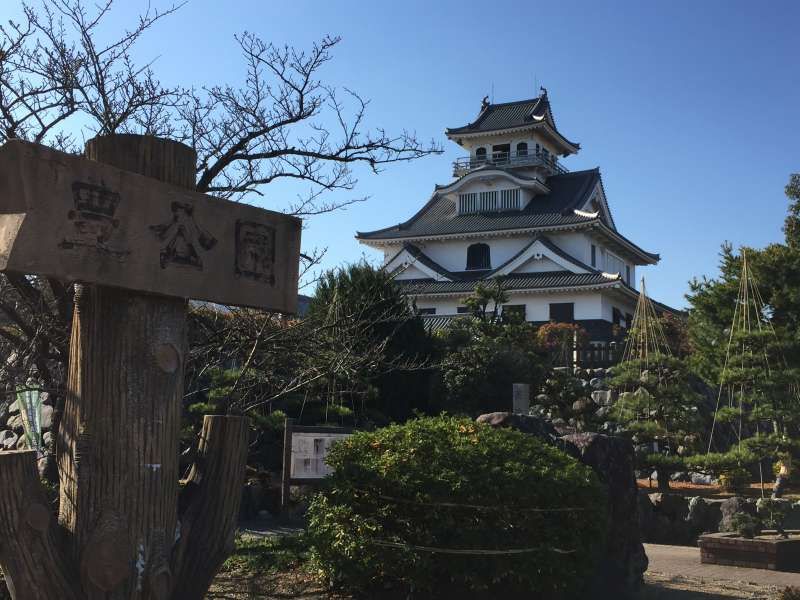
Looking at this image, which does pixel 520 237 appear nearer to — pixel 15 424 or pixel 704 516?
pixel 704 516

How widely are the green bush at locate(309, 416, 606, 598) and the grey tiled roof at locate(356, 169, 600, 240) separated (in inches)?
1250

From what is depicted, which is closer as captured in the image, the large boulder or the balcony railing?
the large boulder

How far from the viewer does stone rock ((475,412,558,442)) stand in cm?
779

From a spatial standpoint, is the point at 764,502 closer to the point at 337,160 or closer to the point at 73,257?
the point at 337,160

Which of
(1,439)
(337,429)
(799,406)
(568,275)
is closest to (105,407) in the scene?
(337,429)

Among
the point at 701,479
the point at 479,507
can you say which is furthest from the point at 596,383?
the point at 479,507

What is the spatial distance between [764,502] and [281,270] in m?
9.06

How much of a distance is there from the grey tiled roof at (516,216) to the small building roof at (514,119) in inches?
126

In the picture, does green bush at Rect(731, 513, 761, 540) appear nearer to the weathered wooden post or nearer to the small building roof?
the weathered wooden post

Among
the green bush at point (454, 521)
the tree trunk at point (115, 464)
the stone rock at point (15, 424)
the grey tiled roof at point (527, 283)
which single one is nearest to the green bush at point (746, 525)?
the green bush at point (454, 521)

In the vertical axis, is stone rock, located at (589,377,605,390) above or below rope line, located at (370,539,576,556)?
above

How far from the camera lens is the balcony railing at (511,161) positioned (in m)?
42.2

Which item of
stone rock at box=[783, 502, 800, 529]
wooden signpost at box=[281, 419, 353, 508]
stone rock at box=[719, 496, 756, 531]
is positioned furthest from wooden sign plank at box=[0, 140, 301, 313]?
stone rock at box=[783, 502, 800, 529]

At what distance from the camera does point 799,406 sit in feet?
54.3
